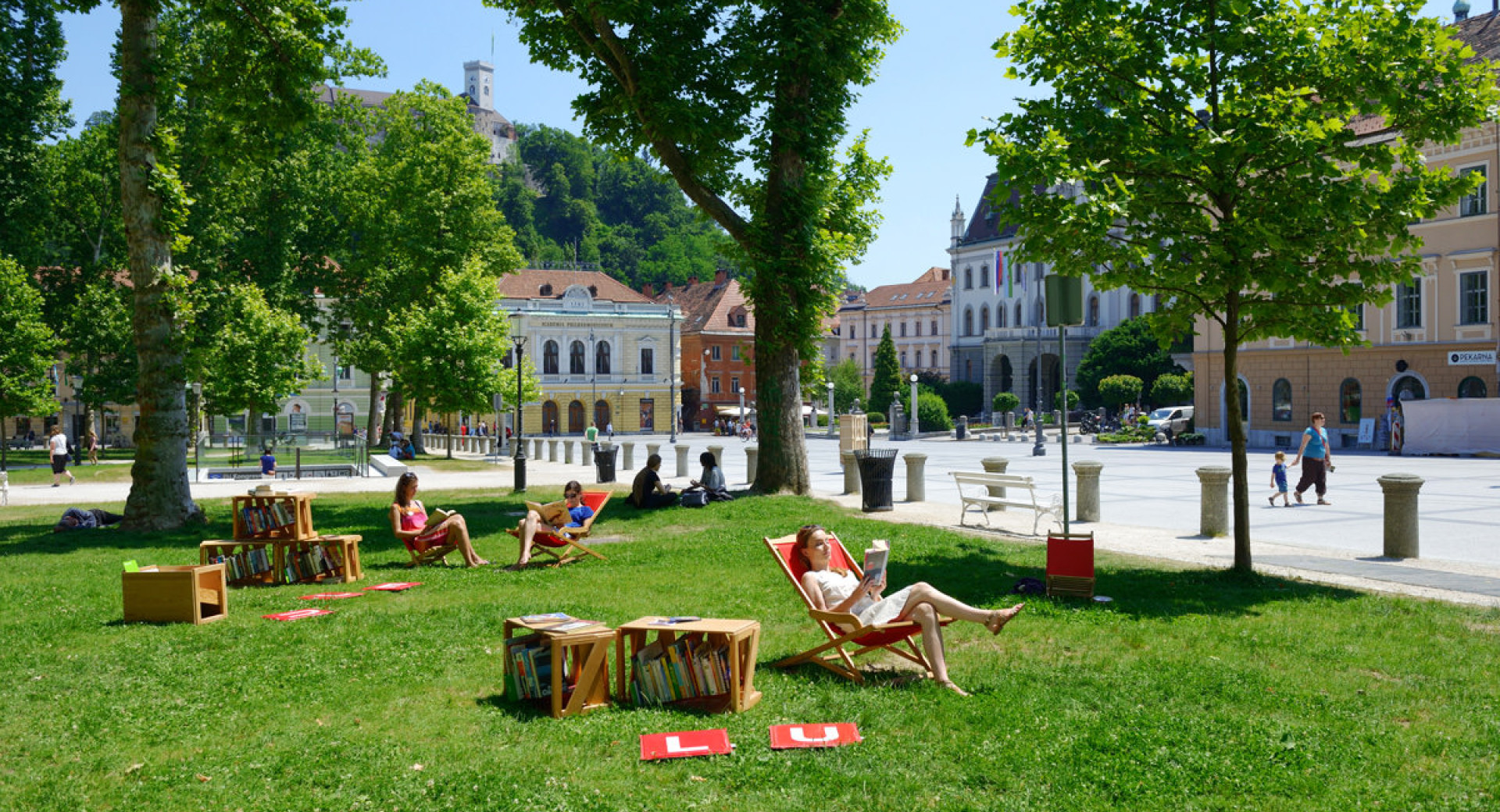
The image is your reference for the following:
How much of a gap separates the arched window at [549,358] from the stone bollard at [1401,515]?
2676 inches

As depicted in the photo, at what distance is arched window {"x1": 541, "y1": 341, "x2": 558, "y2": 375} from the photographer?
77.1 metres

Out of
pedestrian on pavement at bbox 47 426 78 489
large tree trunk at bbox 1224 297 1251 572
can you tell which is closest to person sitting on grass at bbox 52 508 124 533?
pedestrian on pavement at bbox 47 426 78 489

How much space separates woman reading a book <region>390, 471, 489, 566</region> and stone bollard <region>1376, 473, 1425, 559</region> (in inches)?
395

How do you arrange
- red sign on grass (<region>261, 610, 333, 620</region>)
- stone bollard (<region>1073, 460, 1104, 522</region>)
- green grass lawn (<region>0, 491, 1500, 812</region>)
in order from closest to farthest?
1. green grass lawn (<region>0, 491, 1500, 812</region>)
2. red sign on grass (<region>261, 610, 333, 620</region>)
3. stone bollard (<region>1073, 460, 1104, 522</region>)

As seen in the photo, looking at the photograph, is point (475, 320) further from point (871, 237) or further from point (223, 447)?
point (871, 237)

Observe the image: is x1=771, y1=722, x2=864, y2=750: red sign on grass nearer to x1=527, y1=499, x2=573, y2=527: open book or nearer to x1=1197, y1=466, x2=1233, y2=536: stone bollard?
x1=527, y1=499, x2=573, y2=527: open book

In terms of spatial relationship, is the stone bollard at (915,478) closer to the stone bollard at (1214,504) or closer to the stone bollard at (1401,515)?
the stone bollard at (1214,504)

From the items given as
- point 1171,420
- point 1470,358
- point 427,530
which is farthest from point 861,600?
point 1171,420

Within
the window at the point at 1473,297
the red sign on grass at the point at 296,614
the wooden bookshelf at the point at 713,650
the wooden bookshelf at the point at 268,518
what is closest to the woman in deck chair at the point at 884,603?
the wooden bookshelf at the point at 713,650

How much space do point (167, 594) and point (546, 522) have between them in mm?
4346

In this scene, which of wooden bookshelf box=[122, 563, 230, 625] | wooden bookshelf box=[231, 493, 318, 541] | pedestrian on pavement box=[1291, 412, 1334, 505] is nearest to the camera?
wooden bookshelf box=[122, 563, 230, 625]

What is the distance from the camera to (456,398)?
4491 centimetres

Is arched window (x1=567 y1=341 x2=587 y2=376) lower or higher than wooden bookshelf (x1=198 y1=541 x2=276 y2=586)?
higher

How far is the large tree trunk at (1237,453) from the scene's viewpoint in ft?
34.9
